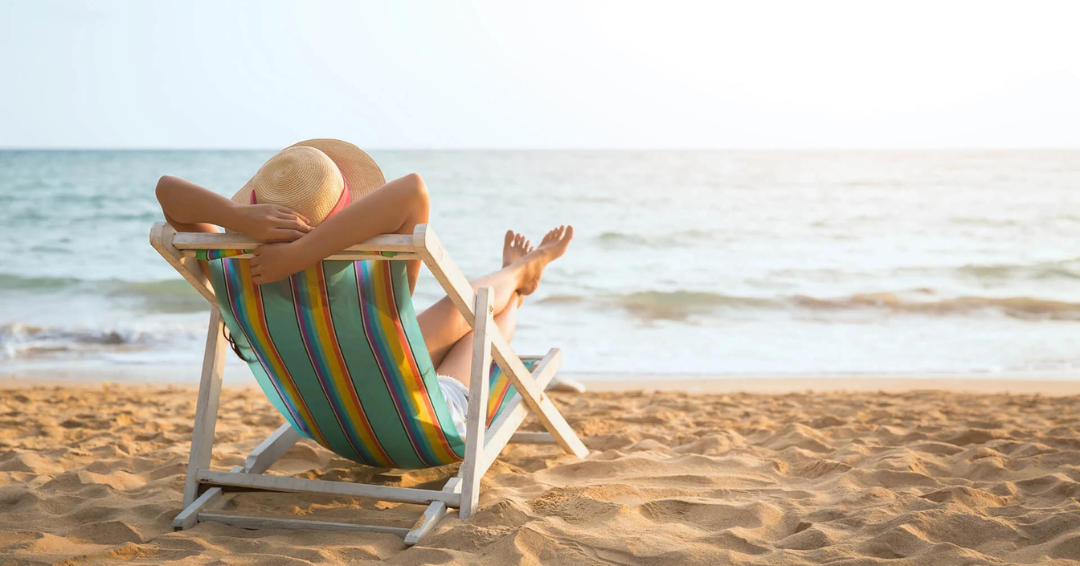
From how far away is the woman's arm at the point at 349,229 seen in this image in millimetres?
2078

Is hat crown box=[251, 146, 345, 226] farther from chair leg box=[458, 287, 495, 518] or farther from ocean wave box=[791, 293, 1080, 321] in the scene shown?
ocean wave box=[791, 293, 1080, 321]

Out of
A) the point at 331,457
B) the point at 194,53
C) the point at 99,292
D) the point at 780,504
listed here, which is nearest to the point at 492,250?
the point at 99,292

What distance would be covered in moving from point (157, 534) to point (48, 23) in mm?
29668

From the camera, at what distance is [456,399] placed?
2.75 meters

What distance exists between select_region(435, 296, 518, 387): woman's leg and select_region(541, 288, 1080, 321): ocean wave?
5760 mm

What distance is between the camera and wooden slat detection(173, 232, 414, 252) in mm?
2080

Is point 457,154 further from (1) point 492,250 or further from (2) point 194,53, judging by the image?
(1) point 492,250

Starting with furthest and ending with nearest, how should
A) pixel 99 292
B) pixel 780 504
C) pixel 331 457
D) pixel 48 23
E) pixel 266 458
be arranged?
pixel 48 23
pixel 99 292
pixel 331 457
pixel 266 458
pixel 780 504

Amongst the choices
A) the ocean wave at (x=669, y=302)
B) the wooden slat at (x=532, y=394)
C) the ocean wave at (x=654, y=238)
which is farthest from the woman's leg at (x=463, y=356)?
the ocean wave at (x=654, y=238)

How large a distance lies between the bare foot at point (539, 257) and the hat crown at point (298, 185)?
1.23 metres

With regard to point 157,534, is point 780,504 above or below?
above

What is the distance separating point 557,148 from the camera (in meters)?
31.6

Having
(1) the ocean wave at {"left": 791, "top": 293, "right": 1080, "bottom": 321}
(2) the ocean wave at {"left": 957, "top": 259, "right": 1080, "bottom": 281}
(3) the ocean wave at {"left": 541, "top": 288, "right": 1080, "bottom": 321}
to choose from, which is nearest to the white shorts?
(3) the ocean wave at {"left": 541, "top": 288, "right": 1080, "bottom": 321}

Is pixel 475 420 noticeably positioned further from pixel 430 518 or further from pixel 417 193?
pixel 417 193
